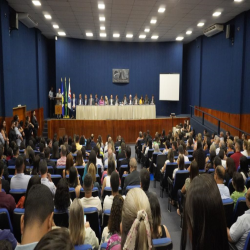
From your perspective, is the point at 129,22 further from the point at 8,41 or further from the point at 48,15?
the point at 8,41

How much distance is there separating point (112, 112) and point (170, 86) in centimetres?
531

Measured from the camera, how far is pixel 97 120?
13773 millimetres

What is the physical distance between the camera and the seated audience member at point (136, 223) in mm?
1389

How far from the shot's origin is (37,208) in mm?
1682

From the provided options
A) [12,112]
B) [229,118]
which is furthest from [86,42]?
[229,118]

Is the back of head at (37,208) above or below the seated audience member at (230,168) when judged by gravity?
above

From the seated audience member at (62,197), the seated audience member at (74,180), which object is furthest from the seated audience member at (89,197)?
the seated audience member at (74,180)

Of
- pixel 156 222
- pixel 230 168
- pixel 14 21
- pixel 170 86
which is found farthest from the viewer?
pixel 170 86

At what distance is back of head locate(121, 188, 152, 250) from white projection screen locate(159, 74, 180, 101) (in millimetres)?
16775

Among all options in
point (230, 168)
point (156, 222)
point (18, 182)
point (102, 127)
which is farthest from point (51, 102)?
point (156, 222)

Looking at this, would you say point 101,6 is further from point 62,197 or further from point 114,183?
point 62,197

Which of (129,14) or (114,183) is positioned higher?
(129,14)

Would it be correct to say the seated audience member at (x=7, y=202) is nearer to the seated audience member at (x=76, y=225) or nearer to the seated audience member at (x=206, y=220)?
the seated audience member at (x=76, y=225)

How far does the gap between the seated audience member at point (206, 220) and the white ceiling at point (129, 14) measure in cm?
957
